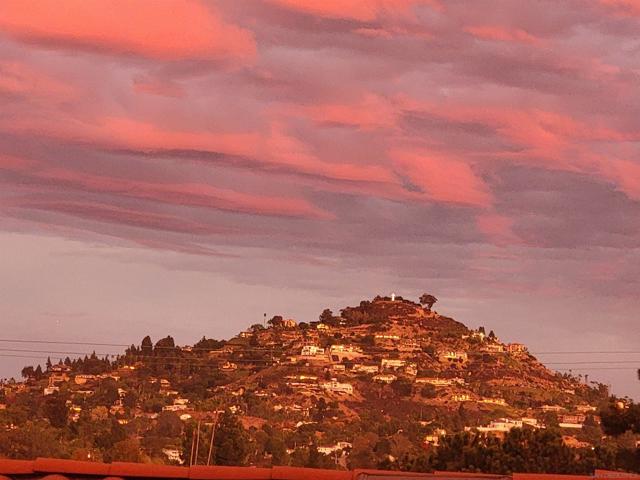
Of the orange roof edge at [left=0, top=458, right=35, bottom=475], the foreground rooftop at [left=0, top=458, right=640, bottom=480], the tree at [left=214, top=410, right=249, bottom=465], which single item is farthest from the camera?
the tree at [left=214, top=410, right=249, bottom=465]

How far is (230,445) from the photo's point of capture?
14012cm

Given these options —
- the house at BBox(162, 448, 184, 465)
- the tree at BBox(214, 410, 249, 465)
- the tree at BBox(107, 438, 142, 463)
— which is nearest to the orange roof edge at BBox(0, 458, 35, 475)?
the tree at BBox(107, 438, 142, 463)

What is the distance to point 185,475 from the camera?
1959 cm

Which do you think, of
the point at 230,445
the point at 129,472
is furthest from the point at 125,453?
the point at 129,472

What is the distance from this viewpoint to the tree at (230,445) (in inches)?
5344

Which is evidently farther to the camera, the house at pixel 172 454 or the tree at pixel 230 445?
the house at pixel 172 454

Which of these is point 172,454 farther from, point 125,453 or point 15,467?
point 15,467

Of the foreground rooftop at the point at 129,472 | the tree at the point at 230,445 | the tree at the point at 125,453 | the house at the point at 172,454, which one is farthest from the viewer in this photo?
the house at the point at 172,454

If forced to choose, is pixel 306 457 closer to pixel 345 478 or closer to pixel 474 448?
pixel 474 448

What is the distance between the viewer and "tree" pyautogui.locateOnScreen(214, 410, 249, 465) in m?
136

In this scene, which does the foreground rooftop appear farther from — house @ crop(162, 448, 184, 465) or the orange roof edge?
house @ crop(162, 448, 184, 465)

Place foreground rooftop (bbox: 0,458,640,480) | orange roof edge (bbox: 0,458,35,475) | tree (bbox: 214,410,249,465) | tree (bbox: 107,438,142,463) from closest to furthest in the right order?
orange roof edge (bbox: 0,458,35,475) → foreground rooftop (bbox: 0,458,640,480) → tree (bbox: 107,438,142,463) → tree (bbox: 214,410,249,465)

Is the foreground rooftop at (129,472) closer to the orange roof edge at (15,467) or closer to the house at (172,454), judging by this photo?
the orange roof edge at (15,467)

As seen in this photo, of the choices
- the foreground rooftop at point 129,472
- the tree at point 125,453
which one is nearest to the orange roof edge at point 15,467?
the foreground rooftop at point 129,472
